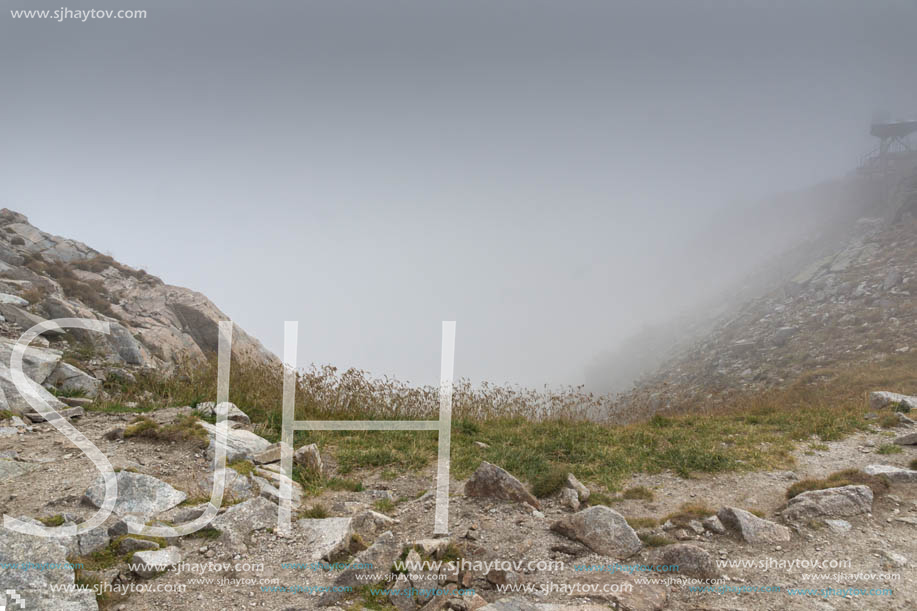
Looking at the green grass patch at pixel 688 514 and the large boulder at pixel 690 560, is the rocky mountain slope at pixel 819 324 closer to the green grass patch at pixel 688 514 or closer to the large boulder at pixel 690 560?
the green grass patch at pixel 688 514

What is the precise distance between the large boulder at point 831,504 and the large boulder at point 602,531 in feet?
7.27

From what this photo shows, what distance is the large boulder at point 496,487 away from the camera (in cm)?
605

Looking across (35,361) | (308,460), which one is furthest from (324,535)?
(35,361)

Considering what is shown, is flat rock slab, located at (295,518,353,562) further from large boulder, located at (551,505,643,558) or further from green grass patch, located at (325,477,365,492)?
large boulder, located at (551,505,643,558)

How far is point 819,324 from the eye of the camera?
21.8 metres

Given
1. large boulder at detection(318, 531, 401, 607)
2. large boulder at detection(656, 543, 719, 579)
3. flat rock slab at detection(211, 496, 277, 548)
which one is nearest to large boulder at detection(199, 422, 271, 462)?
flat rock slab at detection(211, 496, 277, 548)

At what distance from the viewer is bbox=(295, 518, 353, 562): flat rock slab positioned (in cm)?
468

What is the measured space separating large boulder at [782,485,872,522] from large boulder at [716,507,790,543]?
1.50 feet

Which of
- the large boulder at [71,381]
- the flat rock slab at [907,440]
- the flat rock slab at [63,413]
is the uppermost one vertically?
the large boulder at [71,381]

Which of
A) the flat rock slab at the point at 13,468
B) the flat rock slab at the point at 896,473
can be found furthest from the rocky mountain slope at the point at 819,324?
the flat rock slab at the point at 13,468

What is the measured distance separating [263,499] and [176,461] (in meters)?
2.06

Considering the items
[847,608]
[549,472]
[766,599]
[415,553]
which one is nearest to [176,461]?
[415,553]

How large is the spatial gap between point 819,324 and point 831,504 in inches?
831

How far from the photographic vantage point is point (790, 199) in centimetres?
7388
